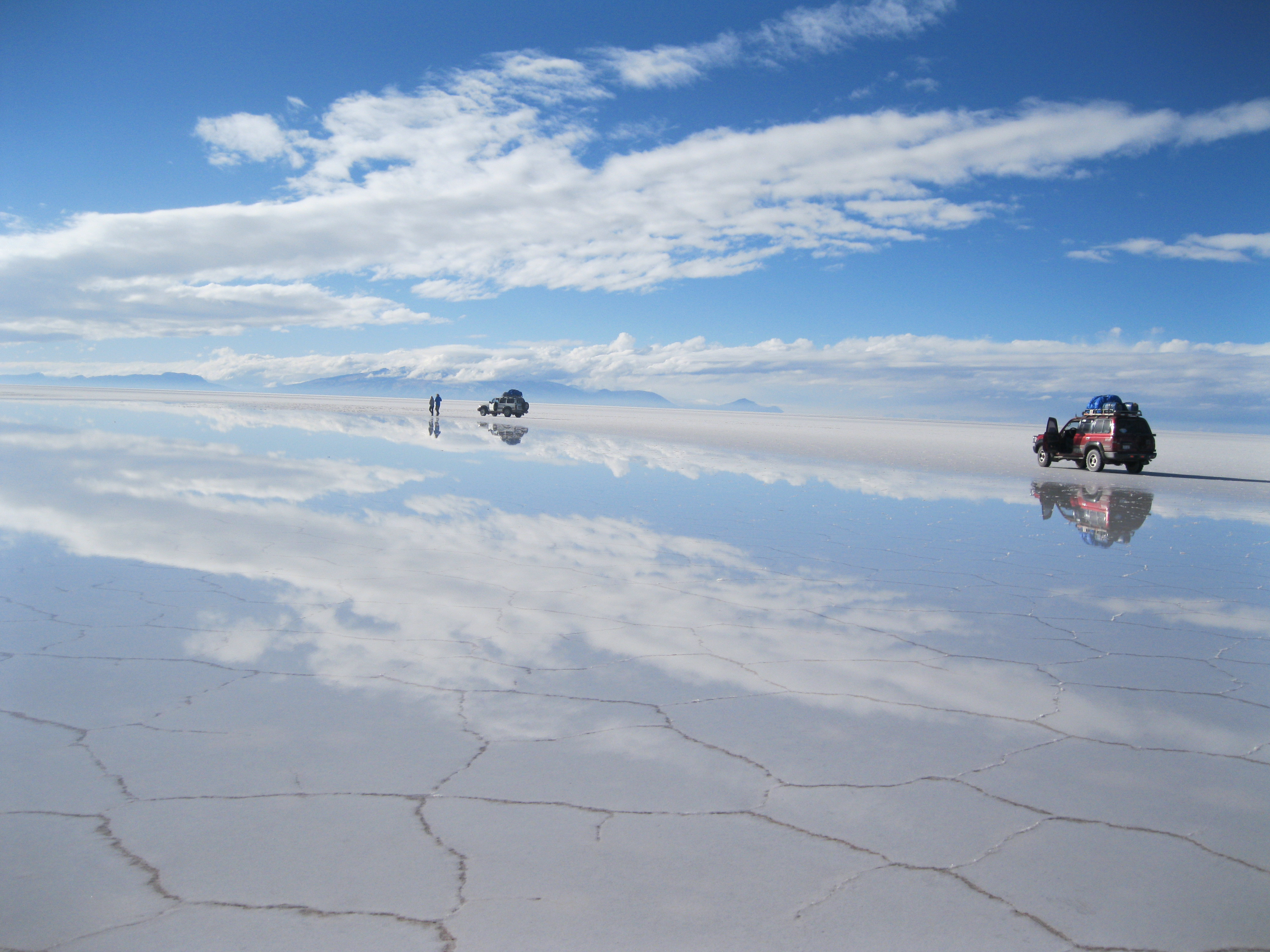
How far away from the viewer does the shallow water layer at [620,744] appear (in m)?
2.56

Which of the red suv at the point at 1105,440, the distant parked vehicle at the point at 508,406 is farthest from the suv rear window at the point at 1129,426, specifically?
the distant parked vehicle at the point at 508,406

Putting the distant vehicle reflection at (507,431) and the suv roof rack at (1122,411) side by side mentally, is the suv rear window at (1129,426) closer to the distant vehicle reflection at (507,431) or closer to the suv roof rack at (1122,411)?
the suv roof rack at (1122,411)

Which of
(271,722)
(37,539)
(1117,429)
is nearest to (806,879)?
(271,722)

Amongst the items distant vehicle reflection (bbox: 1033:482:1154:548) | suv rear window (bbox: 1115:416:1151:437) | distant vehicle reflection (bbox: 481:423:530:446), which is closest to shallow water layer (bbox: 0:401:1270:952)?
distant vehicle reflection (bbox: 1033:482:1154:548)

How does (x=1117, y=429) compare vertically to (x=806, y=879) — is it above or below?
above

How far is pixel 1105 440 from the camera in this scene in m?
22.1

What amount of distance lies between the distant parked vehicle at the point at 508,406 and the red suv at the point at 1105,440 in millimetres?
36589

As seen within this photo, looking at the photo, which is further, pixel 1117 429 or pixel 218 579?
pixel 1117 429

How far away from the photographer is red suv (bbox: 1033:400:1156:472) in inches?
858

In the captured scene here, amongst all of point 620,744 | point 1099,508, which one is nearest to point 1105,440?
point 1099,508

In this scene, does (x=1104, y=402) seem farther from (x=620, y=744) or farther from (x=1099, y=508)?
(x=620, y=744)

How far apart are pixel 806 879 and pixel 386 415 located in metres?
55.5

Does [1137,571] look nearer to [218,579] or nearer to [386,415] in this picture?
[218,579]

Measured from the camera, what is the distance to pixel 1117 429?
2173 cm
